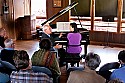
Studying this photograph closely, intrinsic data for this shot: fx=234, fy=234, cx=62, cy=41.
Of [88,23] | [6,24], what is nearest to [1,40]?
[6,24]

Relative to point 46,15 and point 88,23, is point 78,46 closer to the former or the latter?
point 88,23

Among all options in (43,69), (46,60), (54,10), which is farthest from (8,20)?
(43,69)

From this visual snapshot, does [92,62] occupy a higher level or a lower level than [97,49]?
higher

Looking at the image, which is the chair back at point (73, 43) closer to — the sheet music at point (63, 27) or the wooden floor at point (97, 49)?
the wooden floor at point (97, 49)

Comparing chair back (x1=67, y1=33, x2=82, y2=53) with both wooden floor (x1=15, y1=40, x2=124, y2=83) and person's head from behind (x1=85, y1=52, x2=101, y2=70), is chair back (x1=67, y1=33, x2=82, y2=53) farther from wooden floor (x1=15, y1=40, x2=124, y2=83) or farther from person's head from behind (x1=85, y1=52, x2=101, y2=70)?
person's head from behind (x1=85, y1=52, x2=101, y2=70)

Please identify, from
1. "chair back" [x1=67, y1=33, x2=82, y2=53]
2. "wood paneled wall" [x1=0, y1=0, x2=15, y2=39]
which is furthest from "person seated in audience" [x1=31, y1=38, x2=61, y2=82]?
"wood paneled wall" [x1=0, y1=0, x2=15, y2=39]

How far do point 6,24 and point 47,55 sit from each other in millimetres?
5654

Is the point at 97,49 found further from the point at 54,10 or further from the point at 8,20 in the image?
the point at 8,20

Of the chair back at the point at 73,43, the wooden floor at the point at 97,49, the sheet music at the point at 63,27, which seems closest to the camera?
the chair back at the point at 73,43

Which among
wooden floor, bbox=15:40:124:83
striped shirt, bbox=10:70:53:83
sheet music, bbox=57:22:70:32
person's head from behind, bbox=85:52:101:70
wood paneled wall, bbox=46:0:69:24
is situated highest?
wood paneled wall, bbox=46:0:69:24

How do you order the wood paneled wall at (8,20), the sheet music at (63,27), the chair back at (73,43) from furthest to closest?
the wood paneled wall at (8,20) → the sheet music at (63,27) → the chair back at (73,43)

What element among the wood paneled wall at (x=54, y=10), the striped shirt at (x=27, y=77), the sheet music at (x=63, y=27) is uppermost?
the wood paneled wall at (x=54, y=10)

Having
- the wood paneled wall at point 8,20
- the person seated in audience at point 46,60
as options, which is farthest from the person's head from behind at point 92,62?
the wood paneled wall at point 8,20

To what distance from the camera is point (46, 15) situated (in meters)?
9.59
